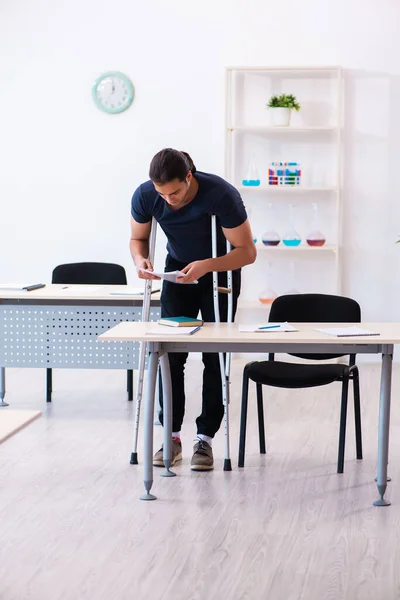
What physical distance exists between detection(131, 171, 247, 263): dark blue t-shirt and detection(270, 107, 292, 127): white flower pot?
106 inches

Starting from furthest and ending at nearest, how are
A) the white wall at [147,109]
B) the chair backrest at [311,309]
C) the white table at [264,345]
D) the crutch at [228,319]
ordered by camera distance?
the white wall at [147,109]
the chair backrest at [311,309]
the crutch at [228,319]
the white table at [264,345]

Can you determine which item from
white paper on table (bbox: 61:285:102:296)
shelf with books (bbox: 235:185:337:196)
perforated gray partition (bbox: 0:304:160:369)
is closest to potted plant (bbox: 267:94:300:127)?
shelf with books (bbox: 235:185:337:196)

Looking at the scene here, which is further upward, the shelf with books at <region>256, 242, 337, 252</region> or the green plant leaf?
the green plant leaf

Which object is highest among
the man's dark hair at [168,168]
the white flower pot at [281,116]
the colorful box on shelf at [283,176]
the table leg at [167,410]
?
the white flower pot at [281,116]

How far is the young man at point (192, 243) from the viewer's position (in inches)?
133

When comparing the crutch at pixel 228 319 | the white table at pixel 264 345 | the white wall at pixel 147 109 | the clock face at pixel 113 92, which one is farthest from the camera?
the clock face at pixel 113 92

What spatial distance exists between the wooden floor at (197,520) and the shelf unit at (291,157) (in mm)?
1902

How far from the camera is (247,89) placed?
6.32 m

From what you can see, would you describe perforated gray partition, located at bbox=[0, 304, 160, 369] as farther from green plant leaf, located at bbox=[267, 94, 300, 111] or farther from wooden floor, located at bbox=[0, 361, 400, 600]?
green plant leaf, located at bbox=[267, 94, 300, 111]

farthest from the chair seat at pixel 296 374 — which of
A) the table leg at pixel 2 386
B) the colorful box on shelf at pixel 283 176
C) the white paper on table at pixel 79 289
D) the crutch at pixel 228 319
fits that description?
the colorful box on shelf at pixel 283 176

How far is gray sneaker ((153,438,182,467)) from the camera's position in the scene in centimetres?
380

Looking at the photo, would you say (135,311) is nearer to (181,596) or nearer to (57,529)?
(57,529)

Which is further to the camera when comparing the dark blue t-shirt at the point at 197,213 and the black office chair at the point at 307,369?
the black office chair at the point at 307,369

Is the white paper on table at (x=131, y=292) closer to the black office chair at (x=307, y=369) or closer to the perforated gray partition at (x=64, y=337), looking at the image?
the perforated gray partition at (x=64, y=337)
